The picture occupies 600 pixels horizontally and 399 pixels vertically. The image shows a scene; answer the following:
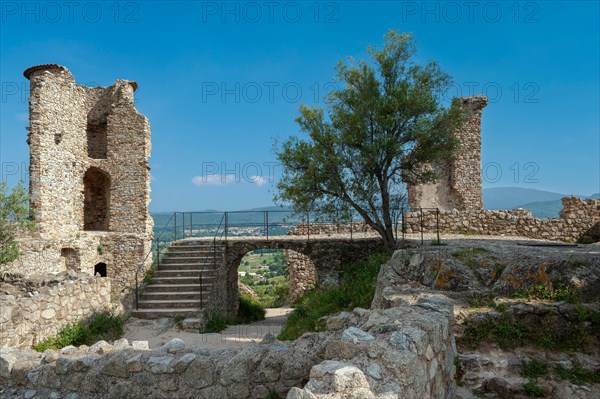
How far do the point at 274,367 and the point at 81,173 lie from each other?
17497mm

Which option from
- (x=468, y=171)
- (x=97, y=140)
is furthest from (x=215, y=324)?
(x=468, y=171)

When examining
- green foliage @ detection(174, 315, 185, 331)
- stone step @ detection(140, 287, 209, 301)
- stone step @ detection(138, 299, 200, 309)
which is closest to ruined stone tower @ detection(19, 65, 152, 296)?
stone step @ detection(140, 287, 209, 301)

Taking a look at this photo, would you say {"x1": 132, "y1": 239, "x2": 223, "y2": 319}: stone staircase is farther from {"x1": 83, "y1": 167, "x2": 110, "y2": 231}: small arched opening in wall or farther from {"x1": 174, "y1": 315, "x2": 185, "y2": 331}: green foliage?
{"x1": 83, "y1": 167, "x2": 110, "y2": 231}: small arched opening in wall

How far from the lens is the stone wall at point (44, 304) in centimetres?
815

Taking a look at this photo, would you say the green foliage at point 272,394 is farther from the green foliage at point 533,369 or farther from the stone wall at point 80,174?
the stone wall at point 80,174

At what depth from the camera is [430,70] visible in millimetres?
14164

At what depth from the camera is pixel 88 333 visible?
10.0 meters

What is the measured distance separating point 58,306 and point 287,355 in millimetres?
8287

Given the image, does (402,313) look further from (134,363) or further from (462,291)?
(462,291)

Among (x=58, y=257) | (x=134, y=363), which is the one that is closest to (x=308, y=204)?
(x=58, y=257)

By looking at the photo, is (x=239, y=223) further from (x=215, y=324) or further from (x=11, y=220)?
(x=11, y=220)

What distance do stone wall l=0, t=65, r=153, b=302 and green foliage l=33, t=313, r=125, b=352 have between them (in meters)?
5.58

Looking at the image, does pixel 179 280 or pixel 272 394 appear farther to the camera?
pixel 179 280

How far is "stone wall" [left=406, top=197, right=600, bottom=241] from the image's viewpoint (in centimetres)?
1717
